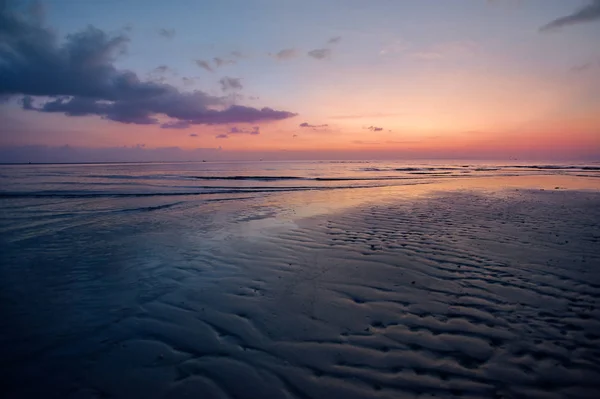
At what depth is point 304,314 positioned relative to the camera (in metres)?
5.73

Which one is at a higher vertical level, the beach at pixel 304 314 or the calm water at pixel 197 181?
the calm water at pixel 197 181

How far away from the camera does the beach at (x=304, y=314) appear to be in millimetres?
3988

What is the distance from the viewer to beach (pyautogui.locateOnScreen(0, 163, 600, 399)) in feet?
13.1

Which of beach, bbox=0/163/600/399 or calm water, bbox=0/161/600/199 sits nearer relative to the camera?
beach, bbox=0/163/600/399

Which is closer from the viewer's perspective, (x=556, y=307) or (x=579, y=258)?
(x=556, y=307)

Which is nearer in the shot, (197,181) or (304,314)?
(304,314)

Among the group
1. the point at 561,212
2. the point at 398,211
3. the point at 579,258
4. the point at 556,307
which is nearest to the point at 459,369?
the point at 556,307

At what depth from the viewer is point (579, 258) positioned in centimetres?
863

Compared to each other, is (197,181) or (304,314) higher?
(197,181)

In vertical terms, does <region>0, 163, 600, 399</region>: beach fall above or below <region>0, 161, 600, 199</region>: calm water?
below

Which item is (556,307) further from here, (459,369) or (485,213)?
(485,213)

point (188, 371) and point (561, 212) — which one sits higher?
point (561, 212)

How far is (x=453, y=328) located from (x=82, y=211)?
783 inches

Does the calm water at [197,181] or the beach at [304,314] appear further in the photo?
the calm water at [197,181]
